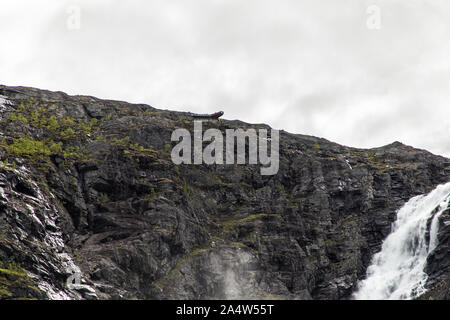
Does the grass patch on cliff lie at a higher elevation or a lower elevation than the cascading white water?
higher

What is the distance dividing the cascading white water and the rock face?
5.56ft

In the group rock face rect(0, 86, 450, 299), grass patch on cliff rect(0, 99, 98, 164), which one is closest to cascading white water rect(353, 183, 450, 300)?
rock face rect(0, 86, 450, 299)

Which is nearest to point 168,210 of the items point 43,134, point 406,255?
point 43,134

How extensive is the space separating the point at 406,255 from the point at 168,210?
3686cm

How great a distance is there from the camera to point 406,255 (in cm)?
9181

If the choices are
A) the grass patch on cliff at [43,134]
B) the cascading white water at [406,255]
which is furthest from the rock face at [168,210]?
the cascading white water at [406,255]

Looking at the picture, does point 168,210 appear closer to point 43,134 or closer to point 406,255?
point 43,134

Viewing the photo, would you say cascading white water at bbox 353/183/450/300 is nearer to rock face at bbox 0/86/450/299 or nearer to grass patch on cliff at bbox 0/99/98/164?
rock face at bbox 0/86/450/299

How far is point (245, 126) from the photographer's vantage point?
116 metres

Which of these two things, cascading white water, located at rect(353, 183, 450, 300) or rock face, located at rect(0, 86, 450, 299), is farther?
cascading white water, located at rect(353, 183, 450, 300)

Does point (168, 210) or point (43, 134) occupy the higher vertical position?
point (43, 134)

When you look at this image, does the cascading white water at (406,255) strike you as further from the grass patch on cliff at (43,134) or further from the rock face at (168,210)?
the grass patch on cliff at (43,134)

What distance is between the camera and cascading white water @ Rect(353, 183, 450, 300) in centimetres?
8712
